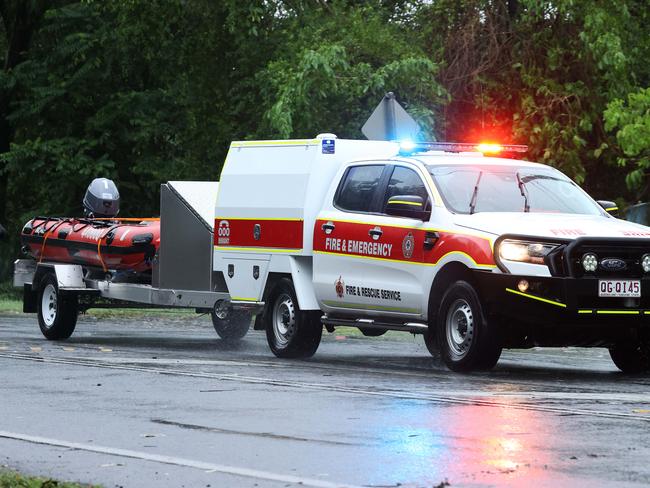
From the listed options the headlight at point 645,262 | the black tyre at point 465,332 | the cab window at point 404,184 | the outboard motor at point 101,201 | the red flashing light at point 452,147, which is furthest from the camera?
the outboard motor at point 101,201

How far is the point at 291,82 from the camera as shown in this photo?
1054 inches

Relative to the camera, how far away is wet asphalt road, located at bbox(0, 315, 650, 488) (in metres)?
8.14

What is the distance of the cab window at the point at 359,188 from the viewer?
52.2ft

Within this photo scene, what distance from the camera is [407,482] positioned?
25.4 feet

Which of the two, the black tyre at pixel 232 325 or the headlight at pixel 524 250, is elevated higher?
the headlight at pixel 524 250

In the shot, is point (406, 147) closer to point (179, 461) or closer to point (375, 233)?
point (375, 233)

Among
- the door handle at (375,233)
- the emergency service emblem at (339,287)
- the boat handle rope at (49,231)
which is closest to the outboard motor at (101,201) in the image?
the boat handle rope at (49,231)

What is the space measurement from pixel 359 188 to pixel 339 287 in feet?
3.23

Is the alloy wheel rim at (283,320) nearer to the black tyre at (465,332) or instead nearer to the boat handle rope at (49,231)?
the black tyre at (465,332)

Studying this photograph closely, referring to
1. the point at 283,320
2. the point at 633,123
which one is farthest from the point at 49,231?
the point at 633,123

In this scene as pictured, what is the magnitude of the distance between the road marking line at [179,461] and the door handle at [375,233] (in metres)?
6.13

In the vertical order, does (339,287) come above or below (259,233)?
below

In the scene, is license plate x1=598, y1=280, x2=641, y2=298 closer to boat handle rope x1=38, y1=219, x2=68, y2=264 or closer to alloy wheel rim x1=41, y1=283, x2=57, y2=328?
alloy wheel rim x1=41, y1=283, x2=57, y2=328

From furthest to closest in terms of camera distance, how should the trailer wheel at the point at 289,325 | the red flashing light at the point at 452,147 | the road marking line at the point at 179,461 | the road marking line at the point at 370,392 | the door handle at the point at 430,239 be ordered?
the trailer wheel at the point at 289,325
the red flashing light at the point at 452,147
the door handle at the point at 430,239
the road marking line at the point at 370,392
the road marking line at the point at 179,461
